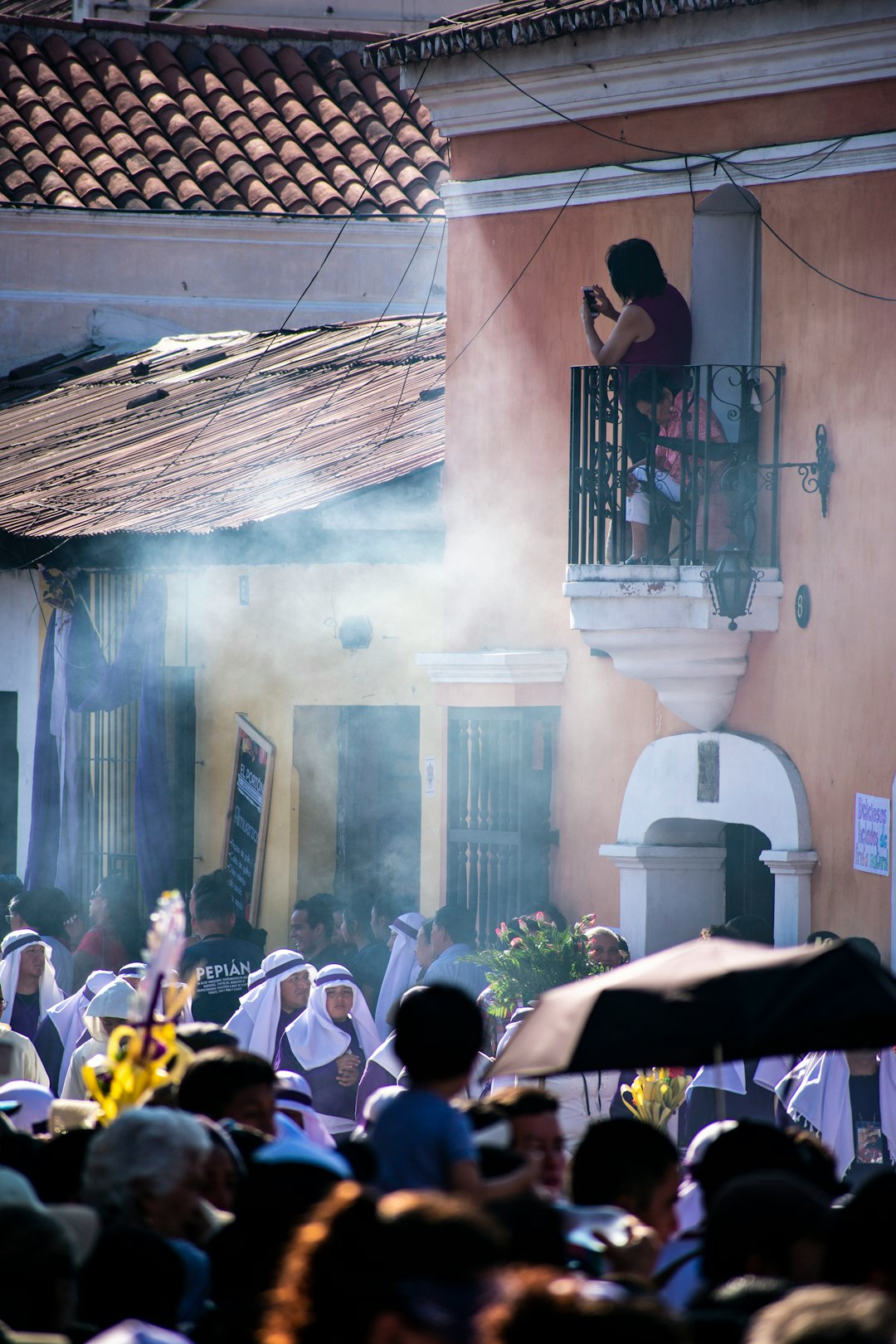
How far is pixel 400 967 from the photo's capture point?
11617 millimetres

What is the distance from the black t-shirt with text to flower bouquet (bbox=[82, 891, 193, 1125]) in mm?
4356

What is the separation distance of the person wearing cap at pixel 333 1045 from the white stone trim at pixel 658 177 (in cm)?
442

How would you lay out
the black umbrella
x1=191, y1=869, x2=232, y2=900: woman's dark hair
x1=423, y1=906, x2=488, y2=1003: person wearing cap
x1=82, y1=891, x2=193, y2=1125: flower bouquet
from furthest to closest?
1. x1=191, y1=869, x2=232, y2=900: woman's dark hair
2. x1=423, y1=906, x2=488, y2=1003: person wearing cap
3. x1=82, y1=891, x2=193, y2=1125: flower bouquet
4. the black umbrella

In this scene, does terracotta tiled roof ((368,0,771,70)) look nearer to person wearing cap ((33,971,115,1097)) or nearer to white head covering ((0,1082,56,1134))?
person wearing cap ((33,971,115,1097))

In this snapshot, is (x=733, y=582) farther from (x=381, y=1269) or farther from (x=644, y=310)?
(x=381, y=1269)

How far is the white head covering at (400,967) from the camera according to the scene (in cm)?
1141

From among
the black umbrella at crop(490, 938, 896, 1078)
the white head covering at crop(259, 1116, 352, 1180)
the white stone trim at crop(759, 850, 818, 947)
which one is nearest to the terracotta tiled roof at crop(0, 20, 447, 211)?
the white stone trim at crop(759, 850, 818, 947)

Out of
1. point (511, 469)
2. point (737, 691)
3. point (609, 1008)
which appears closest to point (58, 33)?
point (511, 469)

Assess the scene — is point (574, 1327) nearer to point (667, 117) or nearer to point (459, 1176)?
point (459, 1176)

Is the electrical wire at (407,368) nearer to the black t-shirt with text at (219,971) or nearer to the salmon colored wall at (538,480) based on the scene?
the salmon colored wall at (538,480)

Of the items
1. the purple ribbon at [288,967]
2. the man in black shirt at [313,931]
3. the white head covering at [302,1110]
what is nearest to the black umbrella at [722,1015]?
the white head covering at [302,1110]

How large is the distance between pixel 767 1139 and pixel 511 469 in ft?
24.3

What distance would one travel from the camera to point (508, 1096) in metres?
5.46

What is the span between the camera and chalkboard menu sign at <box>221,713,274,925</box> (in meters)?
14.7
